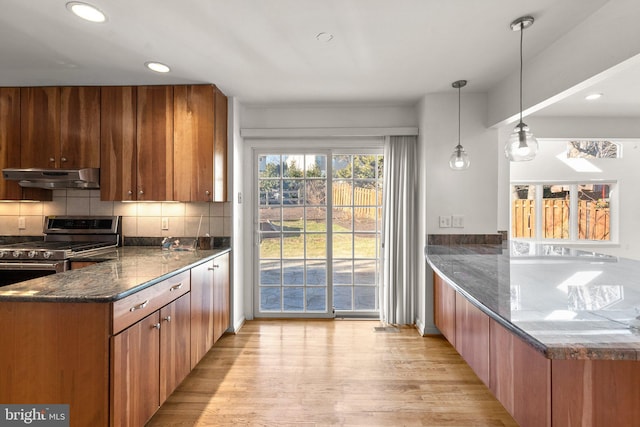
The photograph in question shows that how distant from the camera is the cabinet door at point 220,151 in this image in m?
3.02

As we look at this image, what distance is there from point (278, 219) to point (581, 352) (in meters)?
3.08

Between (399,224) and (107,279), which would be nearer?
(107,279)

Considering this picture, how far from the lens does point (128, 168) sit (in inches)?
117

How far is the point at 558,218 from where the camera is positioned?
541 cm

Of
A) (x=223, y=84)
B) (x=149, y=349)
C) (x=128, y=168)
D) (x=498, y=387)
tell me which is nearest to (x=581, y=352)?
(x=498, y=387)

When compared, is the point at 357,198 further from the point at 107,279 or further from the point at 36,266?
the point at 36,266

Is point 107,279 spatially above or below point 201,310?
above

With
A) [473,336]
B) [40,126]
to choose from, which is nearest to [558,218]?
[473,336]

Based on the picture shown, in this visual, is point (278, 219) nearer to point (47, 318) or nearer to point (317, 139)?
point (317, 139)

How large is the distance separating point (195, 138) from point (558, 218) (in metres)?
5.63

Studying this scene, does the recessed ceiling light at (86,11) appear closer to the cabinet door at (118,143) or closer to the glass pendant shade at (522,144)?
the cabinet door at (118,143)

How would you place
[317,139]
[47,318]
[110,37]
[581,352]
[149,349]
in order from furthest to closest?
[317,139] < [110,37] < [149,349] < [47,318] < [581,352]

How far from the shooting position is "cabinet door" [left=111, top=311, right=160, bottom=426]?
1510 mm

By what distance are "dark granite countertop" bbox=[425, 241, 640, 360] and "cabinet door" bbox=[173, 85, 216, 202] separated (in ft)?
6.74
